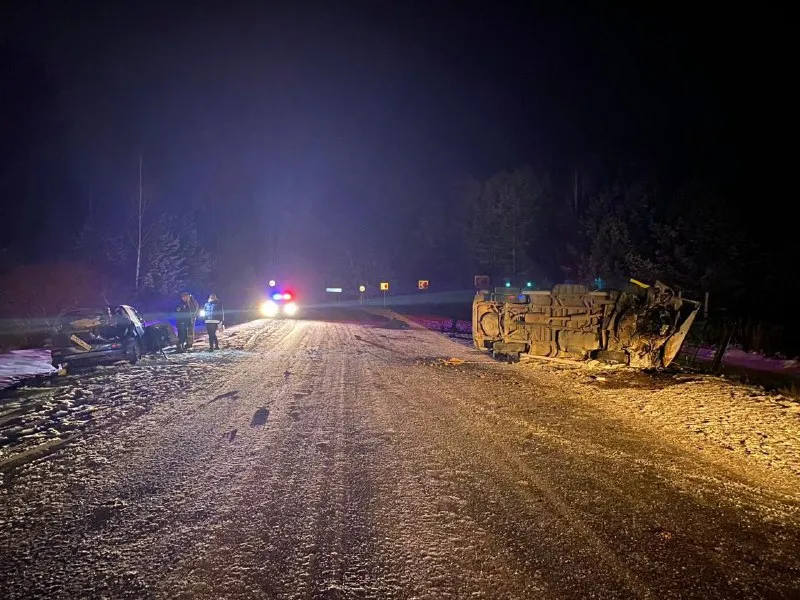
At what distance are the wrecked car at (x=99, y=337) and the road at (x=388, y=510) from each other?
505 cm

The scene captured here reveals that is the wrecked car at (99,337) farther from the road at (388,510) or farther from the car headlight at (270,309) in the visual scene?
the car headlight at (270,309)

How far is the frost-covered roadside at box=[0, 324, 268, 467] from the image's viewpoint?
691cm

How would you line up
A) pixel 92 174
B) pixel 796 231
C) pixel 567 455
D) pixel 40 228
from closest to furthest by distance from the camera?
pixel 567 455, pixel 796 231, pixel 40 228, pixel 92 174

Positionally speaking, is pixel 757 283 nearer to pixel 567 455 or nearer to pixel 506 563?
pixel 567 455

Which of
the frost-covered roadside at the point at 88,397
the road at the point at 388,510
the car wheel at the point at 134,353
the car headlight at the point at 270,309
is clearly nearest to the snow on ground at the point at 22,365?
the frost-covered roadside at the point at 88,397

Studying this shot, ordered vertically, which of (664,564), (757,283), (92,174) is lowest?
(664,564)

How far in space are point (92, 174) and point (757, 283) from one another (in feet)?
133

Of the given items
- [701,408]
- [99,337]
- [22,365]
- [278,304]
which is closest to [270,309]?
[278,304]

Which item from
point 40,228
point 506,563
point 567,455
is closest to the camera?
point 506,563

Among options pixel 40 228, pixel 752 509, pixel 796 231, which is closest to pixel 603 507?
pixel 752 509

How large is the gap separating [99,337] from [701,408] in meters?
13.1

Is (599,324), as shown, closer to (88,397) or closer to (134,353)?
(88,397)

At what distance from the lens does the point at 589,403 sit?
8.63 metres

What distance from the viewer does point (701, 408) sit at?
821cm
